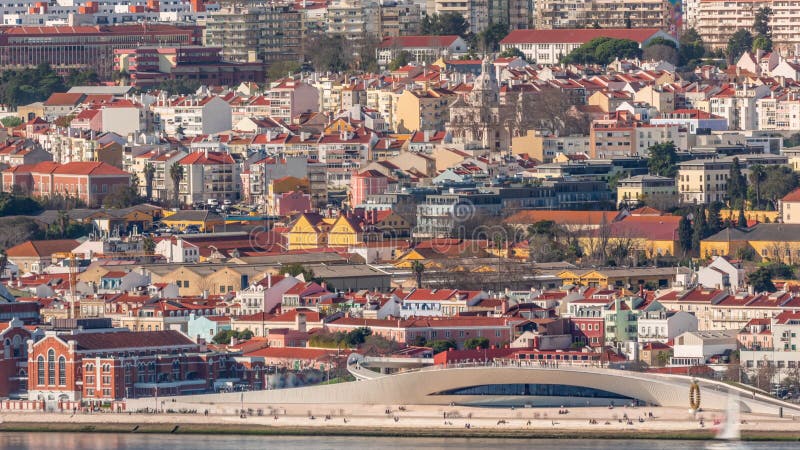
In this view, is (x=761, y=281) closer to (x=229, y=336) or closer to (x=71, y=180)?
(x=229, y=336)

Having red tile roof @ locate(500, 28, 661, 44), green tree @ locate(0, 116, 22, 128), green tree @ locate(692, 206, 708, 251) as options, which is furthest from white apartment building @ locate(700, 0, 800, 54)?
green tree @ locate(692, 206, 708, 251)

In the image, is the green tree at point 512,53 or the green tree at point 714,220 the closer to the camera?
the green tree at point 714,220

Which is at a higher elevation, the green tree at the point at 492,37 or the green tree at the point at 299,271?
the green tree at the point at 492,37

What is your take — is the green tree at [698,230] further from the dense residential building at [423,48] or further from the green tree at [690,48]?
the dense residential building at [423,48]

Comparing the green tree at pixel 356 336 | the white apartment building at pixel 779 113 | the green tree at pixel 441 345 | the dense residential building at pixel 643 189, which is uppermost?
the white apartment building at pixel 779 113

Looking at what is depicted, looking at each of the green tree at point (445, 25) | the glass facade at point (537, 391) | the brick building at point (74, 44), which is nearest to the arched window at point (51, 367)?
the glass facade at point (537, 391)

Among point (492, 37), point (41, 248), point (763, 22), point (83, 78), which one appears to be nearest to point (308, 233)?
point (41, 248)
